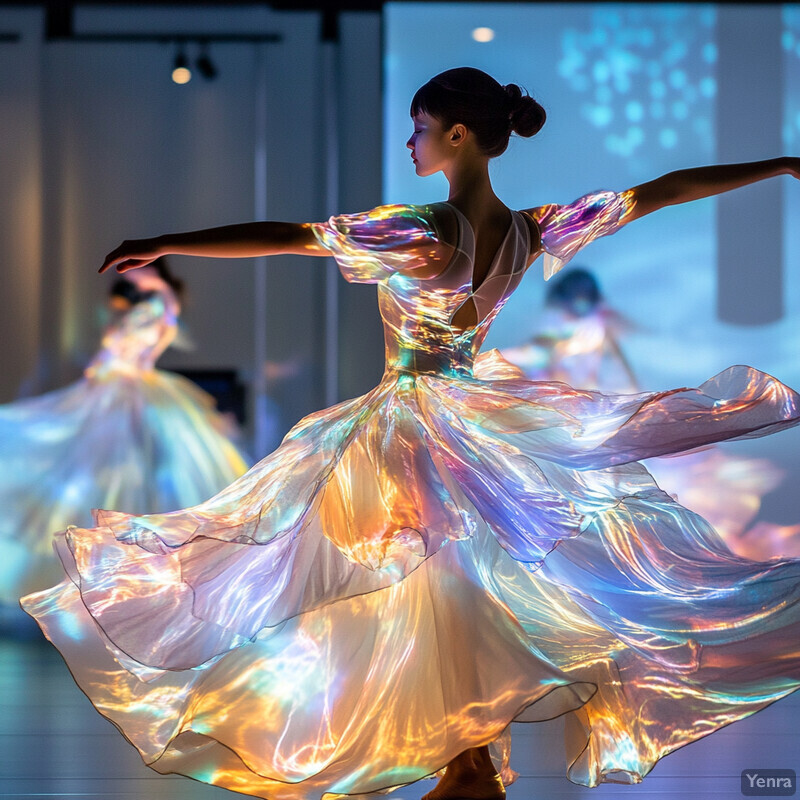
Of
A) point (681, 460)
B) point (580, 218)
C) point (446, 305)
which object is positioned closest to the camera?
point (446, 305)

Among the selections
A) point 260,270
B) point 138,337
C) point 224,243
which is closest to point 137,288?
point 138,337

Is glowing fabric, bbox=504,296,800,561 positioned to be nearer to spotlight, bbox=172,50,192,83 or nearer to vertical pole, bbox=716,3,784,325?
vertical pole, bbox=716,3,784,325

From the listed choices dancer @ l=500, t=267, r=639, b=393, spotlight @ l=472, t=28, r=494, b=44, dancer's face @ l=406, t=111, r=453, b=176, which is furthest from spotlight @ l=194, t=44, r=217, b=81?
dancer's face @ l=406, t=111, r=453, b=176

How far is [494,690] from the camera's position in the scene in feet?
4.40

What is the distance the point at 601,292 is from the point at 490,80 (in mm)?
2808

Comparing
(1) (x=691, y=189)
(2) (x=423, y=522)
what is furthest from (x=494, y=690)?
(1) (x=691, y=189)

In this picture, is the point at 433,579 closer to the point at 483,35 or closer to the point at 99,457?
the point at 99,457

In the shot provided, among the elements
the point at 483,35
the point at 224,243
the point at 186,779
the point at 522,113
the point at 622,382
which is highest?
the point at 483,35

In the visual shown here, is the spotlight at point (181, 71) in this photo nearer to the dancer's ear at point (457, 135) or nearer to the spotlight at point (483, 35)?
the spotlight at point (483, 35)

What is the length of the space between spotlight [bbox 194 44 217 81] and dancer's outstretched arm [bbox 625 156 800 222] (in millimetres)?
3135

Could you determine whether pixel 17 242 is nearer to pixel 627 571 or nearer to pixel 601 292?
pixel 601 292

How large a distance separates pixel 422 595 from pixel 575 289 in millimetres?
3055

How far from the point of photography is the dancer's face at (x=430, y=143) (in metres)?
1.66

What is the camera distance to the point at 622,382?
4.31m
